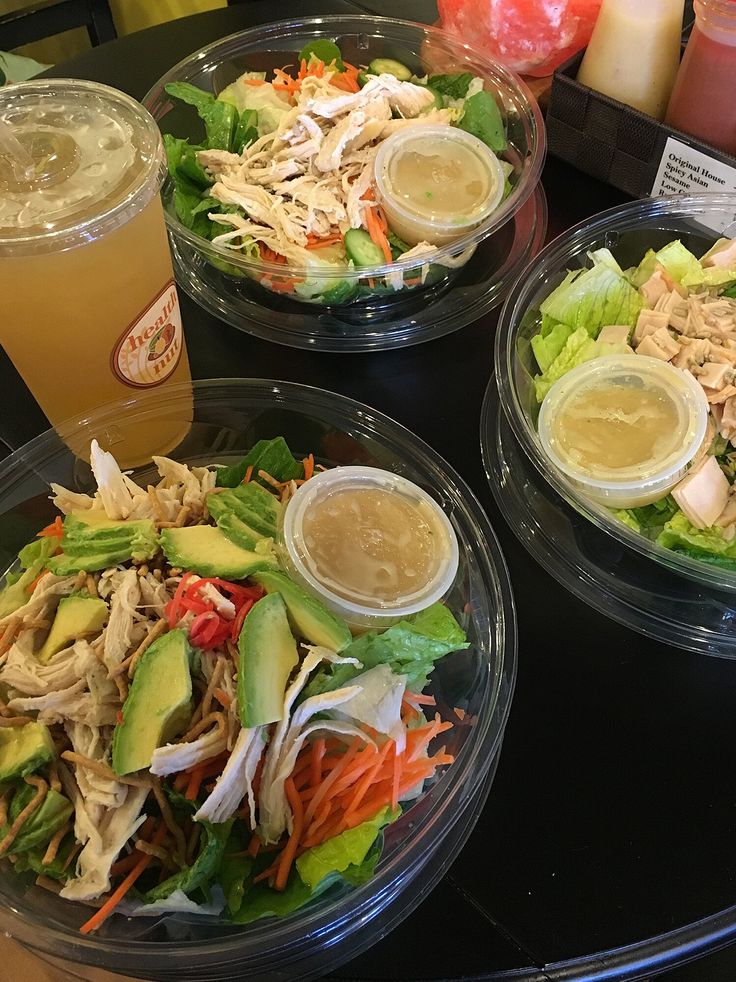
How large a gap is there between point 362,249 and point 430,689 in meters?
0.90

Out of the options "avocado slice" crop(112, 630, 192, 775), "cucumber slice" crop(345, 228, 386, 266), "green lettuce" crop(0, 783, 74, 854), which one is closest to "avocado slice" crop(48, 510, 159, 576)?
"avocado slice" crop(112, 630, 192, 775)

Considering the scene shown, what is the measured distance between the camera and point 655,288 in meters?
1.58

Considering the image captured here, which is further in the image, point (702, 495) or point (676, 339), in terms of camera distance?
point (676, 339)

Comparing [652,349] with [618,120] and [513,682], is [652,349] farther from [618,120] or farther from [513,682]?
[513,682]

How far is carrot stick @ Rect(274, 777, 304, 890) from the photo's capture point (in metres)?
0.94

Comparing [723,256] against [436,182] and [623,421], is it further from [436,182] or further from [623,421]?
[436,182]

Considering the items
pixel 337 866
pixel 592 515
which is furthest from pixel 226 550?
pixel 592 515

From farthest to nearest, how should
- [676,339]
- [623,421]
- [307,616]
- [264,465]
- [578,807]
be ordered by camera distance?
[676,339] → [623,421] → [264,465] → [578,807] → [307,616]

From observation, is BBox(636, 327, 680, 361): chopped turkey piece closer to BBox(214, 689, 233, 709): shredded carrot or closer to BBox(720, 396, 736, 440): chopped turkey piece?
Result: BBox(720, 396, 736, 440): chopped turkey piece

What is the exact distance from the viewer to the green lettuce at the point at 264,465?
1296 millimetres

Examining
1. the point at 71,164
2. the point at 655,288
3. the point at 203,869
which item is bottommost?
the point at 203,869

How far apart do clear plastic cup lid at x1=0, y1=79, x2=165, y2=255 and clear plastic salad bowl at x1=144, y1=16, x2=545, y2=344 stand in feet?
1.23

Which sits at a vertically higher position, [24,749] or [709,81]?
[709,81]

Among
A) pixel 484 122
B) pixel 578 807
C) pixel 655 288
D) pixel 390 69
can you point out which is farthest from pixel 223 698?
pixel 390 69
